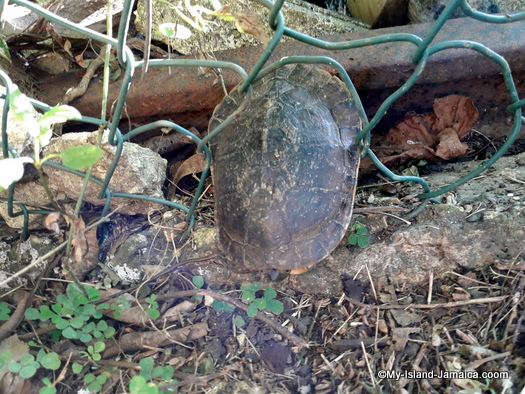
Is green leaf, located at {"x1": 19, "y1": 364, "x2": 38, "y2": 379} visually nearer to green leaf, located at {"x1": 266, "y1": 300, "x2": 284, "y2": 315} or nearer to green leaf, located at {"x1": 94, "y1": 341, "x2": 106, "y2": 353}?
green leaf, located at {"x1": 94, "y1": 341, "x2": 106, "y2": 353}

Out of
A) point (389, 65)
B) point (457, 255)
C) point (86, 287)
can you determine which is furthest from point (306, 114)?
point (86, 287)

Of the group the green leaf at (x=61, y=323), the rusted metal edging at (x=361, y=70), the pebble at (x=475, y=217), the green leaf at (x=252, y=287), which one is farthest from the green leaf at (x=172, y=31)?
the pebble at (x=475, y=217)

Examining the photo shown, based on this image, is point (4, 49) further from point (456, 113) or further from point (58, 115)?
point (456, 113)

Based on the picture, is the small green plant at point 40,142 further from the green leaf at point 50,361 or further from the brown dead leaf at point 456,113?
the brown dead leaf at point 456,113

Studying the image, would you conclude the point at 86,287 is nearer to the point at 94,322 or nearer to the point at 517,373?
the point at 94,322

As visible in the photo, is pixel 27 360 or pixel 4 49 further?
pixel 4 49

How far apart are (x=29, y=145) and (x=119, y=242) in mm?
541

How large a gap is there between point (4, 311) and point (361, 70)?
5.64ft

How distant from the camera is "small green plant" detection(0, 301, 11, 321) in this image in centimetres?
143

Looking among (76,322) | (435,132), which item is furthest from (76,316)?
(435,132)

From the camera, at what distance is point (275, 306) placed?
1.48 m

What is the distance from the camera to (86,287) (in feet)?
5.05

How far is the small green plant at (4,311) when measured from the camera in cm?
143

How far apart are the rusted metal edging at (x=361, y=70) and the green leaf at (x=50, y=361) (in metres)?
1.17
